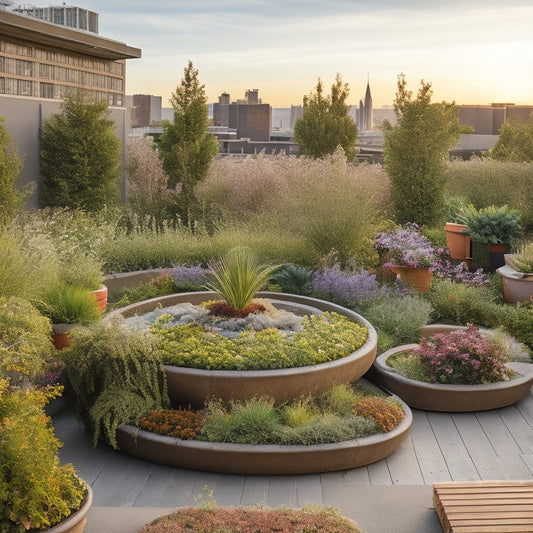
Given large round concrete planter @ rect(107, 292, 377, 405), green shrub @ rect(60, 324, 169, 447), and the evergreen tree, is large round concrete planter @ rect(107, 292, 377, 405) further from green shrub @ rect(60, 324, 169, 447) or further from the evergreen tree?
the evergreen tree

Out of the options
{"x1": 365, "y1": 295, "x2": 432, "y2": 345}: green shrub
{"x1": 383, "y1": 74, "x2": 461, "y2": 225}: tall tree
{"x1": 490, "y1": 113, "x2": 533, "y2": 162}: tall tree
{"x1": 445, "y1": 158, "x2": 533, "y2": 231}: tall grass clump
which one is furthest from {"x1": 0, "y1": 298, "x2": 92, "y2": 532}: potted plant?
{"x1": 490, "y1": 113, "x2": 533, "y2": 162}: tall tree

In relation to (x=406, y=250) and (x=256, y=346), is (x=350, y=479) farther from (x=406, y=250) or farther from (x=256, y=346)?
(x=406, y=250)

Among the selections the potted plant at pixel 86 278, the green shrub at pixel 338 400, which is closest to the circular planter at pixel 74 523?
the green shrub at pixel 338 400

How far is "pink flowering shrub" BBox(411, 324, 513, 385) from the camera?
641 cm

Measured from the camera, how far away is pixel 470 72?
16.5 meters

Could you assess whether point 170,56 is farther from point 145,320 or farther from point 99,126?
point 145,320

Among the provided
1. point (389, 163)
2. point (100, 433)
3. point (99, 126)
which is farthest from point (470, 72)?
point (100, 433)

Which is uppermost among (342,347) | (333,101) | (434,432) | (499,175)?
(333,101)

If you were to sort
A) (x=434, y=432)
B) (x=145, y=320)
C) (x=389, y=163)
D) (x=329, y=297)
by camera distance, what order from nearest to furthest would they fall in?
(x=434, y=432)
(x=145, y=320)
(x=329, y=297)
(x=389, y=163)

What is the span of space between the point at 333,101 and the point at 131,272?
32.9ft

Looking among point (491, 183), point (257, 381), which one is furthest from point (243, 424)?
point (491, 183)

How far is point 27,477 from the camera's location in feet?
11.8

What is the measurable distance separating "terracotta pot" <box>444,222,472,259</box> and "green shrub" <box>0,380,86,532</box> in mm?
9052

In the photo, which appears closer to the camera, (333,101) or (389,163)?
(389,163)
